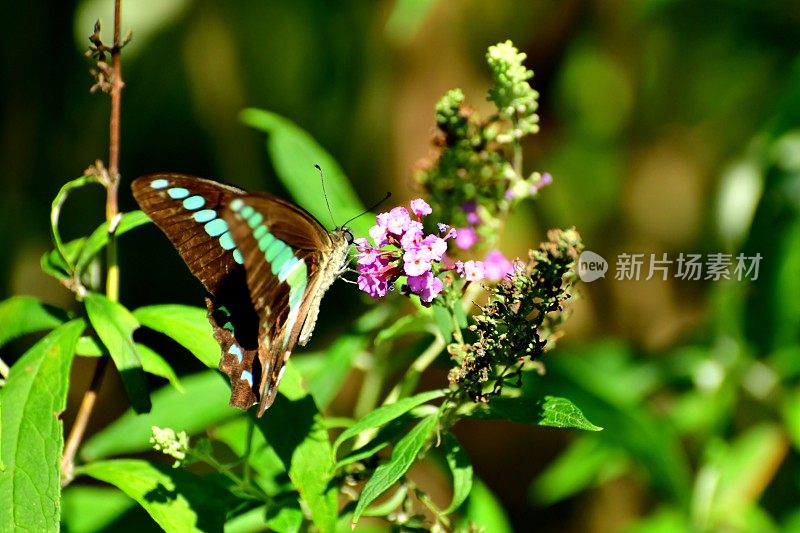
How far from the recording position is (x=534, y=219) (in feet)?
10.6

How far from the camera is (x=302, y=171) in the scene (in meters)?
1.88

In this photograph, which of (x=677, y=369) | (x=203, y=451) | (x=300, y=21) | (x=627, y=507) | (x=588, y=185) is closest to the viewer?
(x=203, y=451)

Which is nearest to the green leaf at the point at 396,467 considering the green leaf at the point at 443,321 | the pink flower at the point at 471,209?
the green leaf at the point at 443,321

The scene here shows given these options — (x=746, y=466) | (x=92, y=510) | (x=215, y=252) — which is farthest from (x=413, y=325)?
(x=746, y=466)

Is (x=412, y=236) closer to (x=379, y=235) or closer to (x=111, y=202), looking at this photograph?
(x=379, y=235)

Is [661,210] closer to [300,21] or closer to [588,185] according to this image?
[588,185]

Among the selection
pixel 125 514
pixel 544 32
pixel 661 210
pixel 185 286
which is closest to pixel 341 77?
pixel 544 32

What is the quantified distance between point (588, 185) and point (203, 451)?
7.57 feet

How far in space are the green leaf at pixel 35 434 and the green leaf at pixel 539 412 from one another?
607 millimetres

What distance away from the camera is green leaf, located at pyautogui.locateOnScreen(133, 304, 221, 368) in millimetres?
1327

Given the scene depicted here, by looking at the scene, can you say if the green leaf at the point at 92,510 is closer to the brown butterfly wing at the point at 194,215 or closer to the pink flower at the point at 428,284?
the brown butterfly wing at the point at 194,215

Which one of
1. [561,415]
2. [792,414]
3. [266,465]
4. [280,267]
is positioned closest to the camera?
[561,415]

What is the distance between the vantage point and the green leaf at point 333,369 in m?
1.70

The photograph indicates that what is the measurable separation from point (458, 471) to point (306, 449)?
26 cm
